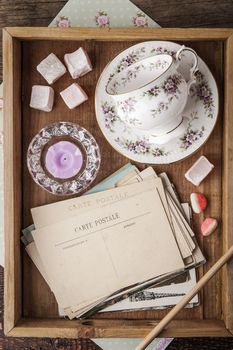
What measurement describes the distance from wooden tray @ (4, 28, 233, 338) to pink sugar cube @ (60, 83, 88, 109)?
0.05 feet

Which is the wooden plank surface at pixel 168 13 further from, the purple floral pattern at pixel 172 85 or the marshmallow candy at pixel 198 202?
the marshmallow candy at pixel 198 202

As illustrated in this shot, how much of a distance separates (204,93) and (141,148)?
0.44ft

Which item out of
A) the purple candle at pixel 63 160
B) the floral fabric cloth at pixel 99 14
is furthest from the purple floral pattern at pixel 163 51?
the purple candle at pixel 63 160

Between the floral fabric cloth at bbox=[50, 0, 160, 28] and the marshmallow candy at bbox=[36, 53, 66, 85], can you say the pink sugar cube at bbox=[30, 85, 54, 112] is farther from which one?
the floral fabric cloth at bbox=[50, 0, 160, 28]

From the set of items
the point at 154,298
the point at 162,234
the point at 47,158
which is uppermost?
the point at 47,158

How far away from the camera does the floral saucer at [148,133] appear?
89 centimetres

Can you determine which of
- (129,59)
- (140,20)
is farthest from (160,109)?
(140,20)

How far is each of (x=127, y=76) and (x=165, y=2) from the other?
0.64 ft

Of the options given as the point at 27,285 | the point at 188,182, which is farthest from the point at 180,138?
the point at 27,285

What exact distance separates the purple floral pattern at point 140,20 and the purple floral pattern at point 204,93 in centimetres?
15

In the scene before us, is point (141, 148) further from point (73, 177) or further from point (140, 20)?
point (140, 20)

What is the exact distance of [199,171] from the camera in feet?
2.98

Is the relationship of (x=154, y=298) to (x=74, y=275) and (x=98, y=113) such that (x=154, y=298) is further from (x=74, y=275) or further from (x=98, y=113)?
(x=98, y=113)

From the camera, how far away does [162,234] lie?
91 centimetres
